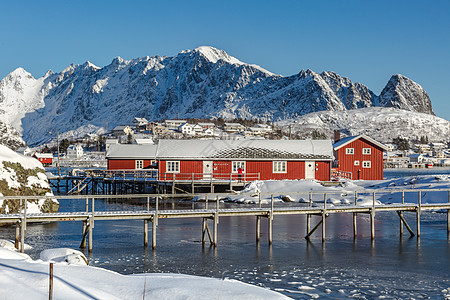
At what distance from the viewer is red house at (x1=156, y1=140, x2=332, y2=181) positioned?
188 ft

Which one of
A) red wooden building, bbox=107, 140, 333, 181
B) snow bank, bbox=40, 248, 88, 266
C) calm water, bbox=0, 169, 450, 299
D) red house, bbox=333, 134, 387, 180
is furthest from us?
red house, bbox=333, 134, 387, 180

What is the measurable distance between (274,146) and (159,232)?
30227 mm

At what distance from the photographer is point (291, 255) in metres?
24.4

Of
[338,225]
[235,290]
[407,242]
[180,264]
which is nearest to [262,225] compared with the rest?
[338,225]

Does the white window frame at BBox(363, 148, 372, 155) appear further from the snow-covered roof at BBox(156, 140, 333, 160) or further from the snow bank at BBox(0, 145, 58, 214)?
the snow bank at BBox(0, 145, 58, 214)

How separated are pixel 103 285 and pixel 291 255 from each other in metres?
12.5

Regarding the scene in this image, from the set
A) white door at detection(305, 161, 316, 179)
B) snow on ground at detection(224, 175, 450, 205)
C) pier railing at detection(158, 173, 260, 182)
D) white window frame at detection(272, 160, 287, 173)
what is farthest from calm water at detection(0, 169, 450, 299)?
white door at detection(305, 161, 316, 179)

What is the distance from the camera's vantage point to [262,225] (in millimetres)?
34938

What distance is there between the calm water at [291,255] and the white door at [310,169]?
74.0 feet

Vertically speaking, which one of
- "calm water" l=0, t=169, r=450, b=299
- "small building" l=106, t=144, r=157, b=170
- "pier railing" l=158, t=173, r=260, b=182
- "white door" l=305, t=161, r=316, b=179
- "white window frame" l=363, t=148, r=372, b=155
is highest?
"white window frame" l=363, t=148, r=372, b=155

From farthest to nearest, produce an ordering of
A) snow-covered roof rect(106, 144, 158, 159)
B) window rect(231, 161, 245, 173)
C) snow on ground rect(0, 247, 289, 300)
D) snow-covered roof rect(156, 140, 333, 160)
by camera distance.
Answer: snow-covered roof rect(106, 144, 158, 159) < window rect(231, 161, 245, 173) < snow-covered roof rect(156, 140, 333, 160) < snow on ground rect(0, 247, 289, 300)

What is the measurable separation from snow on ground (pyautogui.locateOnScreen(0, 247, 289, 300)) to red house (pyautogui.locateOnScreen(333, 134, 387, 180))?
52356mm

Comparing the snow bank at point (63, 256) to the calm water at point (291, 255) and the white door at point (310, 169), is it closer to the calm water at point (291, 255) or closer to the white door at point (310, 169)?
the calm water at point (291, 255)

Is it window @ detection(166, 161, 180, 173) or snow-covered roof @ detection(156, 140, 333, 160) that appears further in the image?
snow-covered roof @ detection(156, 140, 333, 160)
